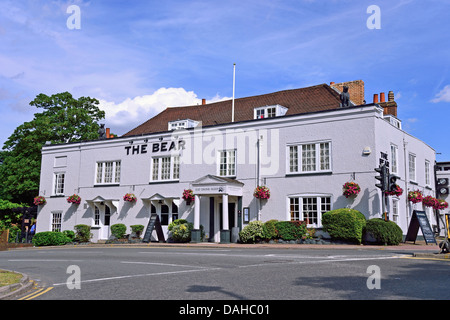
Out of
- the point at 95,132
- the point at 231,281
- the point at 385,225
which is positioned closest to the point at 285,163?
the point at 385,225

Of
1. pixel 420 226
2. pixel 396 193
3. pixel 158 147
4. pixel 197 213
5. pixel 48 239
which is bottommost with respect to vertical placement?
pixel 48 239

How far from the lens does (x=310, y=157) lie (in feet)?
84.8

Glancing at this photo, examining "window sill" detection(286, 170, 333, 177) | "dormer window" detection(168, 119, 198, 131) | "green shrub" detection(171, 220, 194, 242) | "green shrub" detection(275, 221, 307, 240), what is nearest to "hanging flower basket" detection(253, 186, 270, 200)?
"window sill" detection(286, 170, 333, 177)

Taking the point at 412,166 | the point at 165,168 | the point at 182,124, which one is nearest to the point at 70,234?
the point at 165,168

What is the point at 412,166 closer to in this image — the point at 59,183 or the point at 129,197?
the point at 129,197

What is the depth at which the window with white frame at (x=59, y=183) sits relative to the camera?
36125 millimetres

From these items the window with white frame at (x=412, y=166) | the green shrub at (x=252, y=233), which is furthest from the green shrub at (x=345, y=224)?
the window with white frame at (x=412, y=166)

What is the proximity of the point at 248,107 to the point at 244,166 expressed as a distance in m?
7.46

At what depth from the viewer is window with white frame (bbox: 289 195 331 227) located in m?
25.0

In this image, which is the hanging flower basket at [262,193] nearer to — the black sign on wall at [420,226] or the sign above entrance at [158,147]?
the sign above entrance at [158,147]

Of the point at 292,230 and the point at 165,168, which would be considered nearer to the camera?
the point at 292,230

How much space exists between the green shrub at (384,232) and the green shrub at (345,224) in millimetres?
520

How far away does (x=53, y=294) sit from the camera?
8.94 metres
